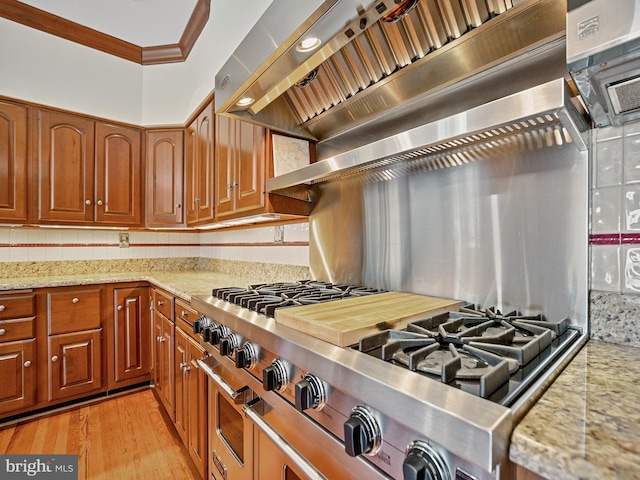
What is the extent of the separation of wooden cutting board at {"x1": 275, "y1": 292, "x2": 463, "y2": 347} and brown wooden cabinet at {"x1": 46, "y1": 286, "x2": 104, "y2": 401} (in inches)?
86.1

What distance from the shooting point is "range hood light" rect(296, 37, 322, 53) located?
929mm

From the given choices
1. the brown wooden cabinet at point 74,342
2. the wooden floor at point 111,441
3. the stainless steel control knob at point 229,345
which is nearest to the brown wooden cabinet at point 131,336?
the brown wooden cabinet at point 74,342

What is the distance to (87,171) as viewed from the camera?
8.66 ft

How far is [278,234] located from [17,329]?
1839 millimetres

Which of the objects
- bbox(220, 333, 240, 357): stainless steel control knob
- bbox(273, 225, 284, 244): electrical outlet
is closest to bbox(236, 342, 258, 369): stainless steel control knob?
bbox(220, 333, 240, 357): stainless steel control knob

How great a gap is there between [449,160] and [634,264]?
1.90ft

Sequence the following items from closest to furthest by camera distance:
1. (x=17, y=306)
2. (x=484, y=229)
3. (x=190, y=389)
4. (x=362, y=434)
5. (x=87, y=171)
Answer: (x=362, y=434)
(x=484, y=229)
(x=190, y=389)
(x=17, y=306)
(x=87, y=171)

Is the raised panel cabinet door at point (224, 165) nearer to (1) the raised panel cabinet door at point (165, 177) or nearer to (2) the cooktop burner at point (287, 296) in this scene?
(2) the cooktop burner at point (287, 296)

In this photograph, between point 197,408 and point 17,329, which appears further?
point 17,329

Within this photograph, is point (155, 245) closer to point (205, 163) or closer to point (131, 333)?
point (131, 333)

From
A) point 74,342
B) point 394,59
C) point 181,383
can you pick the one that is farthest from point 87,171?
point 394,59

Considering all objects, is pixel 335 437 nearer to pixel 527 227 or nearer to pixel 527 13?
pixel 527 227

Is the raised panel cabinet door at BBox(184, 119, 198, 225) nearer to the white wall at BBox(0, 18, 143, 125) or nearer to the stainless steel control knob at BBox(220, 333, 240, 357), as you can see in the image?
the white wall at BBox(0, 18, 143, 125)

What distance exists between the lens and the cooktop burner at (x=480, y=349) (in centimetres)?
53
